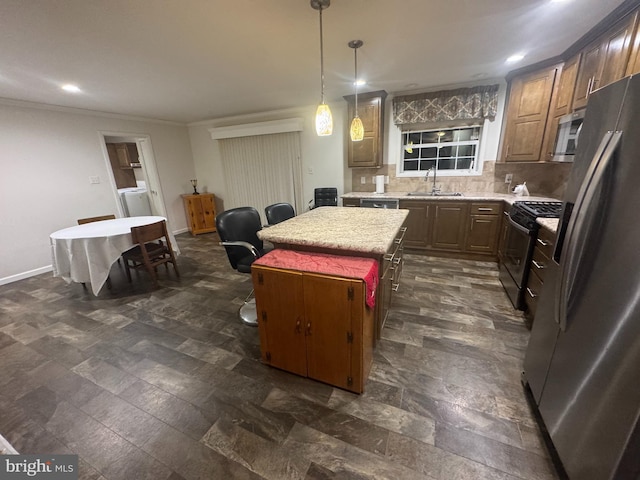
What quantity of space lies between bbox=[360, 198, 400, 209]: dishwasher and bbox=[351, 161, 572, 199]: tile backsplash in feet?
1.88

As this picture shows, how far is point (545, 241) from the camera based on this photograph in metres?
1.92

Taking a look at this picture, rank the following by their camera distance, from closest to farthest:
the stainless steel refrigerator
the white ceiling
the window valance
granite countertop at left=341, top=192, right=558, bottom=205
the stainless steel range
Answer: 1. the stainless steel refrigerator
2. the white ceiling
3. the stainless steel range
4. granite countertop at left=341, top=192, right=558, bottom=205
5. the window valance

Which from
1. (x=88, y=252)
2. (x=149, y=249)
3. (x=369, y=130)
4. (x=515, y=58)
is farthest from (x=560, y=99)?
(x=88, y=252)

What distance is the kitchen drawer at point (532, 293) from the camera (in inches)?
78.9

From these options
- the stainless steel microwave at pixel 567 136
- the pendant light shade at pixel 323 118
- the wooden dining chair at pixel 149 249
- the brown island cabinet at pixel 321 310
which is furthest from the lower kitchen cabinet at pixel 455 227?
the wooden dining chair at pixel 149 249

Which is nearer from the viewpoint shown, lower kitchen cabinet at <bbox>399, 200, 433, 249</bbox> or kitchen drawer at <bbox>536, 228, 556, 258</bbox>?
kitchen drawer at <bbox>536, 228, 556, 258</bbox>

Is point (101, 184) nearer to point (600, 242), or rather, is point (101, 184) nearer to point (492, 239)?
point (600, 242)

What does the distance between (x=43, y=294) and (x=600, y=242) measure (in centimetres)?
493

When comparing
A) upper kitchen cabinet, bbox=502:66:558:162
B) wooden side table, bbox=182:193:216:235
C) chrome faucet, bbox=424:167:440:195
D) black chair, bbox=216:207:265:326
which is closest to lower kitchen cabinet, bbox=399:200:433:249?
chrome faucet, bbox=424:167:440:195

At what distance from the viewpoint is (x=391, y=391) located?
1545mm

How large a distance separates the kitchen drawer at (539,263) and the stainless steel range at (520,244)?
7cm

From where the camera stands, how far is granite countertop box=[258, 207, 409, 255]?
5.04 ft

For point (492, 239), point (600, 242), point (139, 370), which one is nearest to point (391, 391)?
point (600, 242)

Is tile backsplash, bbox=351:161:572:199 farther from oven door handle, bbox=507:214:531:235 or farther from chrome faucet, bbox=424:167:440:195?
oven door handle, bbox=507:214:531:235
